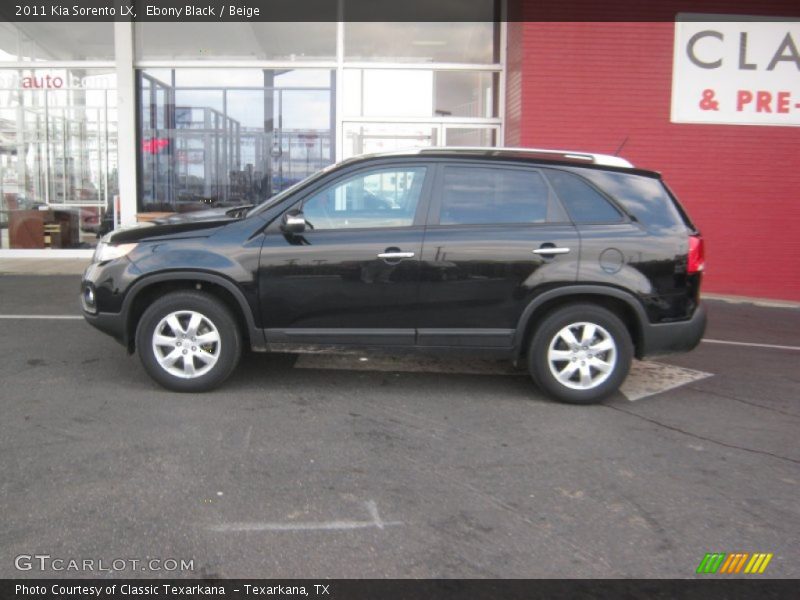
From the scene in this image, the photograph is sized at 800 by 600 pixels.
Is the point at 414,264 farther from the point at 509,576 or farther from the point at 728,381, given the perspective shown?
the point at 728,381

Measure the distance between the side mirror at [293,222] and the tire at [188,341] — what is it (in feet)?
2.45

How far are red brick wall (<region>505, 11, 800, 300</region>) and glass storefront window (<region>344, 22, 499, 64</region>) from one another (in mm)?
1780

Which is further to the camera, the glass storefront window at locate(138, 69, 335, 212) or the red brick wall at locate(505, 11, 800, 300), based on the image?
the glass storefront window at locate(138, 69, 335, 212)

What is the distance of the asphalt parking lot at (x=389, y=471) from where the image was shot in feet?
10.3

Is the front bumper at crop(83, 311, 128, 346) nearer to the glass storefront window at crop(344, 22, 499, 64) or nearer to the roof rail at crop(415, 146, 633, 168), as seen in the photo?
the roof rail at crop(415, 146, 633, 168)

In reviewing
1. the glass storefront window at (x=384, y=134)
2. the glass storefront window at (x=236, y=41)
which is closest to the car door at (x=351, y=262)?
the glass storefront window at (x=384, y=134)

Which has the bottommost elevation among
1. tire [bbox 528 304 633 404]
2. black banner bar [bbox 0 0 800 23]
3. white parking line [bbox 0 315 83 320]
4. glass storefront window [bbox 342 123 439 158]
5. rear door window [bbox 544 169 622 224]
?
white parking line [bbox 0 315 83 320]

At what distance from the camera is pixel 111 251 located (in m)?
5.17

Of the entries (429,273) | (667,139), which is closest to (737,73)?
(667,139)

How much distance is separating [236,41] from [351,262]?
8998 millimetres

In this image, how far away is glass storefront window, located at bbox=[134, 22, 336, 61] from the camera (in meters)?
12.4

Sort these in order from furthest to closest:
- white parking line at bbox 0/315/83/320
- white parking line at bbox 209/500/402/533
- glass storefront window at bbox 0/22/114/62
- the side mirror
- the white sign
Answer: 1. glass storefront window at bbox 0/22/114/62
2. the white sign
3. white parking line at bbox 0/315/83/320
4. the side mirror
5. white parking line at bbox 209/500/402/533
